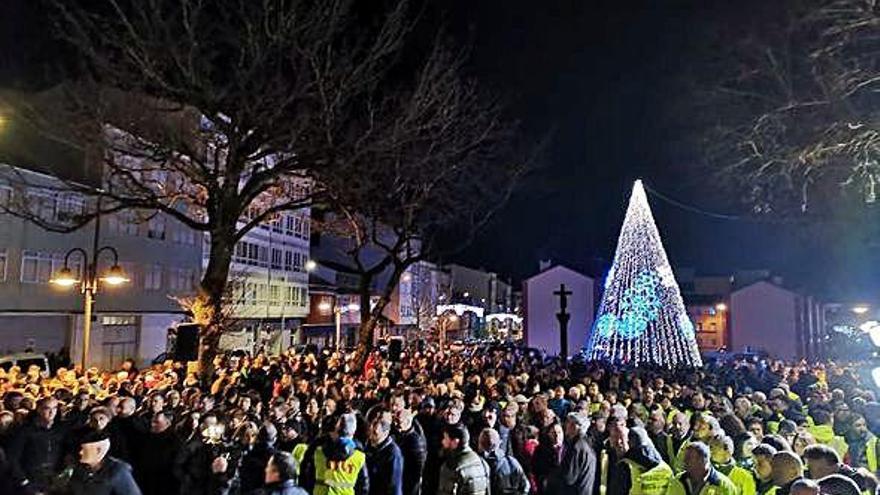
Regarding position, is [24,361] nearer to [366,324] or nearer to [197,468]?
[366,324]

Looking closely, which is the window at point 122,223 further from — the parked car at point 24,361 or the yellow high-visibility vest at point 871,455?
the yellow high-visibility vest at point 871,455

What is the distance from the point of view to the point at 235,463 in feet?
27.8

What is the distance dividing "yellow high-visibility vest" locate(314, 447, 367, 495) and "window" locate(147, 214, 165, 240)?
116 feet

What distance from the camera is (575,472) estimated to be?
8.48 meters

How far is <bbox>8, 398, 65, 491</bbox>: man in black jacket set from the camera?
8.92m

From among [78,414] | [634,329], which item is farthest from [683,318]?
[78,414]

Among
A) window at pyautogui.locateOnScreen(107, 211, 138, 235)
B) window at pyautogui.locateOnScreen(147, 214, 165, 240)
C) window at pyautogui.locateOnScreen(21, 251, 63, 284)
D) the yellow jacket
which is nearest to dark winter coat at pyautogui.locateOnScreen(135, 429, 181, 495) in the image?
the yellow jacket

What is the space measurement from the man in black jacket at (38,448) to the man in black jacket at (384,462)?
3.73 m

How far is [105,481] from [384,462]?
2754 millimetres

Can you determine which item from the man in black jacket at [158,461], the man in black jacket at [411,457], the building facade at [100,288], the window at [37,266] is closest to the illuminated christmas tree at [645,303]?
the building facade at [100,288]

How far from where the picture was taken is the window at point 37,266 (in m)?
31.3

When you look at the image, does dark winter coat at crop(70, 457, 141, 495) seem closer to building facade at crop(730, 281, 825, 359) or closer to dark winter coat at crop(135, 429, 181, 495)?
dark winter coat at crop(135, 429, 181, 495)

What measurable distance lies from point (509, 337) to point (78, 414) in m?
87.5

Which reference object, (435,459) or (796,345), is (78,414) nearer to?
(435,459)
